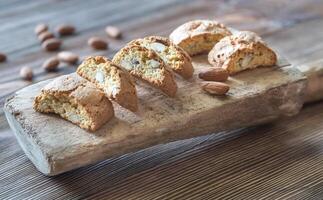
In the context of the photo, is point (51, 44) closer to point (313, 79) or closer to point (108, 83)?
point (108, 83)

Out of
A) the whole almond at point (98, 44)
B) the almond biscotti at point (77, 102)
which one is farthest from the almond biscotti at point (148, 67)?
the whole almond at point (98, 44)

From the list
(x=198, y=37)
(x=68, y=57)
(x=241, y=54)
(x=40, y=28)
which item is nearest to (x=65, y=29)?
(x=40, y=28)

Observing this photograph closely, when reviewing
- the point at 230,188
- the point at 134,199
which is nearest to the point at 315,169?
the point at 230,188

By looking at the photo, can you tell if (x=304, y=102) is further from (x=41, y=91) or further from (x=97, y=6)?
(x=97, y=6)

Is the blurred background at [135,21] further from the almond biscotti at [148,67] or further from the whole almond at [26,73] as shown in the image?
the almond biscotti at [148,67]

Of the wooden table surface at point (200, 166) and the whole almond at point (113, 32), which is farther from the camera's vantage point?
the whole almond at point (113, 32)
